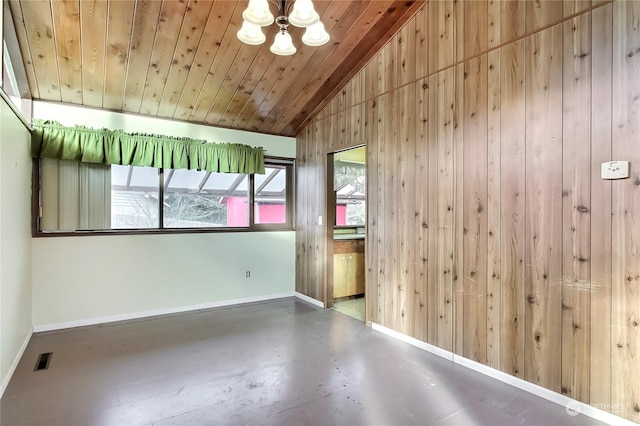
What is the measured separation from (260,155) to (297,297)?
2174 mm

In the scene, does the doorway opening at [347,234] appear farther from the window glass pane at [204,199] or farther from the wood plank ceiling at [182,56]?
the window glass pane at [204,199]

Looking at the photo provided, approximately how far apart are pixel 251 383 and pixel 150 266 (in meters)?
2.31

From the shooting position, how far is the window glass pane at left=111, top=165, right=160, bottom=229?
12.9ft

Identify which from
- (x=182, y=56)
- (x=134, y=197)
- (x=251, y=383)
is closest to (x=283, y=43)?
(x=182, y=56)

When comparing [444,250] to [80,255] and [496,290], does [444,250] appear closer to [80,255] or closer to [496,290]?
[496,290]

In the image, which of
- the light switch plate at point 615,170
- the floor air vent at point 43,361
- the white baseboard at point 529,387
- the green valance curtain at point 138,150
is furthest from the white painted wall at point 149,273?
the light switch plate at point 615,170

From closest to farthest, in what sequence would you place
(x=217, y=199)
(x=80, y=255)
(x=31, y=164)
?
(x=31, y=164) → (x=80, y=255) → (x=217, y=199)

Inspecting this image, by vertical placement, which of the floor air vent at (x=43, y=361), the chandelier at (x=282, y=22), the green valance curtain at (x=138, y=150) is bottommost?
the floor air vent at (x=43, y=361)

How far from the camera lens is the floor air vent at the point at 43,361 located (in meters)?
2.74

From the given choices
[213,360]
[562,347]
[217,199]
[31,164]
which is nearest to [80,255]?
[31,164]

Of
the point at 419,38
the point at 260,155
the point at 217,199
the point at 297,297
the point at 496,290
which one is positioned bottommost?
the point at 297,297

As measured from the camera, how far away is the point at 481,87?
8.75ft

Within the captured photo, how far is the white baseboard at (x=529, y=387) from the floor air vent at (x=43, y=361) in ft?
10.4

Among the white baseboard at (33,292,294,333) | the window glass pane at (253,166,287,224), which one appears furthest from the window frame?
the white baseboard at (33,292,294,333)
